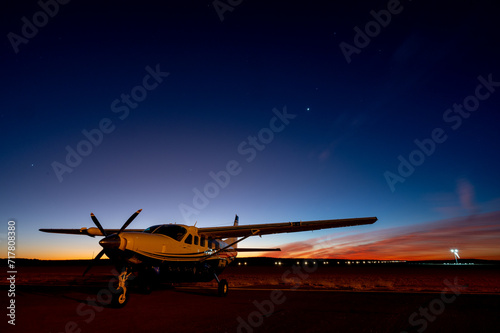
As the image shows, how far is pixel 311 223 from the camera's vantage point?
14750mm

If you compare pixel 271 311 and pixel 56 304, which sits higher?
pixel 56 304

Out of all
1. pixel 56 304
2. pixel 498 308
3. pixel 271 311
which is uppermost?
pixel 56 304

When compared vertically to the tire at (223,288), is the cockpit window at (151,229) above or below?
above

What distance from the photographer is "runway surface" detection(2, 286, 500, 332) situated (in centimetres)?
709

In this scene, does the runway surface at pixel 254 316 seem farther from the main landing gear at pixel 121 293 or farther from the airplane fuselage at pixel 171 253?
the airplane fuselage at pixel 171 253

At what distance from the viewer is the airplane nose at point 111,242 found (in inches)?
370

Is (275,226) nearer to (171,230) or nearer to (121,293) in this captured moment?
(171,230)

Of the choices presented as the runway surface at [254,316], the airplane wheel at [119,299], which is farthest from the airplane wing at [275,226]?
the airplane wheel at [119,299]

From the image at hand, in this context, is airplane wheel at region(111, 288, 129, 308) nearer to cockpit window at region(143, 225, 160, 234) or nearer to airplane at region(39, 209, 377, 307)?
airplane at region(39, 209, 377, 307)

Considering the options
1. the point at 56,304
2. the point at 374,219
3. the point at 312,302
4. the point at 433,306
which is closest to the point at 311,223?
the point at 374,219

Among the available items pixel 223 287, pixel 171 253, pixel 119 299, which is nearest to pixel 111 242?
pixel 119 299

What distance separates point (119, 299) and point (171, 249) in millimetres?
2782

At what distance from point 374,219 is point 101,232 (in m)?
11.9

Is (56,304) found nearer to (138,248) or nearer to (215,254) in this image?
(138,248)
